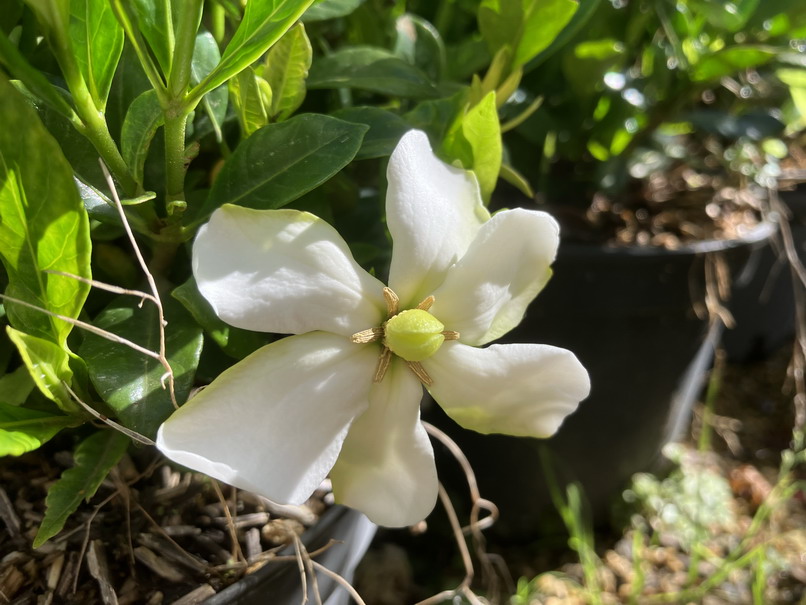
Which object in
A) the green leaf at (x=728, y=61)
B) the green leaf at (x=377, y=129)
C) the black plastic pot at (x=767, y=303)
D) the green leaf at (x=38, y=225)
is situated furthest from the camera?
the black plastic pot at (x=767, y=303)

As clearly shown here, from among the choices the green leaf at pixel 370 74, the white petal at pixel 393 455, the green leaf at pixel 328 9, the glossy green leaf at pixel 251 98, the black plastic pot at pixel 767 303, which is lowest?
the black plastic pot at pixel 767 303

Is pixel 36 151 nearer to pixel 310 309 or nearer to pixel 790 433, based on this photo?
pixel 310 309

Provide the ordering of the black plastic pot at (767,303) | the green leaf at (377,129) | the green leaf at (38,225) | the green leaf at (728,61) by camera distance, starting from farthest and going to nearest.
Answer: the black plastic pot at (767,303)
the green leaf at (728,61)
the green leaf at (377,129)
the green leaf at (38,225)

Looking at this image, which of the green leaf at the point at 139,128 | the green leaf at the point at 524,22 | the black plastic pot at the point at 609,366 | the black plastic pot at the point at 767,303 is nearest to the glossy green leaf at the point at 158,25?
the green leaf at the point at 139,128

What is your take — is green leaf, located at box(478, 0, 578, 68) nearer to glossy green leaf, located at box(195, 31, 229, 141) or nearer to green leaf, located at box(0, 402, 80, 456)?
glossy green leaf, located at box(195, 31, 229, 141)

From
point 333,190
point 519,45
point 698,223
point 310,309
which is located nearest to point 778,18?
point 698,223

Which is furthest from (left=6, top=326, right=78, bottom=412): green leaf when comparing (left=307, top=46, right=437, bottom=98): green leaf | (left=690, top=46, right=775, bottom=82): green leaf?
(left=690, top=46, right=775, bottom=82): green leaf

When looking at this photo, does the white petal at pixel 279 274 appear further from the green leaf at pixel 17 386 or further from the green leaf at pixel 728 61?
the green leaf at pixel 728 61
